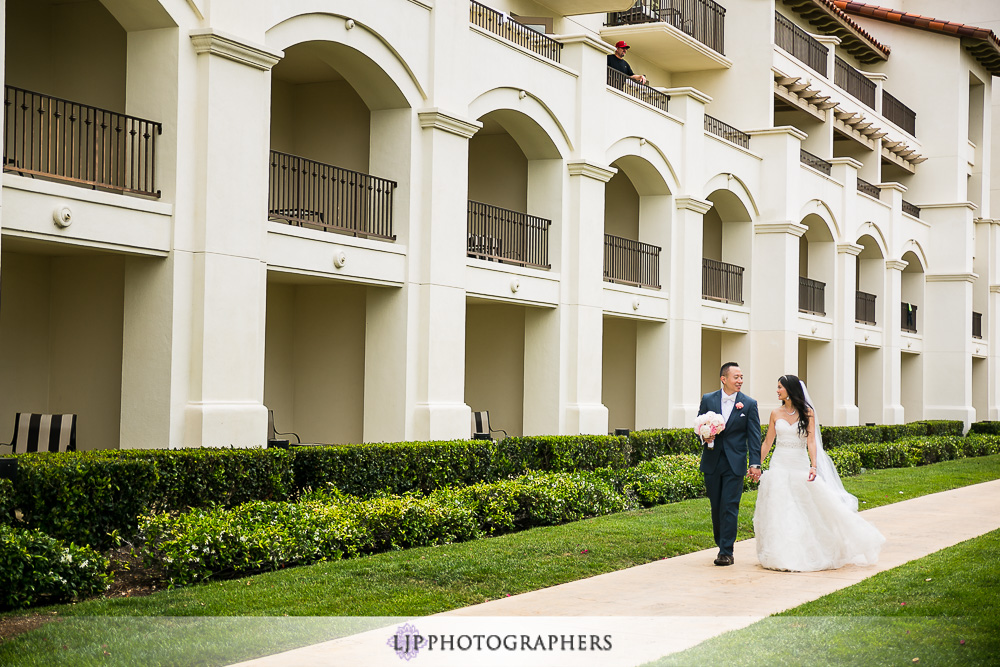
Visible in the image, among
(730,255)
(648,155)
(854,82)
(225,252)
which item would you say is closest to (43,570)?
(225,252)

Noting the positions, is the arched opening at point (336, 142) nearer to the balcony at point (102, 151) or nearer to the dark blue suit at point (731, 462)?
the balcony at point (102, 151)

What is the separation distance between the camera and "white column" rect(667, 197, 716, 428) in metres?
24.7

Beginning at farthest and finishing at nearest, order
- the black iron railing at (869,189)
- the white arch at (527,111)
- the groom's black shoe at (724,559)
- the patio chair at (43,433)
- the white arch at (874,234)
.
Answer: the black iron railing at (869,189) < the white arch at (874,234) < the white arch at (527,111) < the patio chair at (43,433) < the groom's black shoe at (724,559)

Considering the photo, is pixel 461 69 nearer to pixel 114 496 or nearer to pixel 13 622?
pixel 114 496

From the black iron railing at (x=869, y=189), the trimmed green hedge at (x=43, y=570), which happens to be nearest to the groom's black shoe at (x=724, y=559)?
the trimmed green hedge at (x=43, y=570)

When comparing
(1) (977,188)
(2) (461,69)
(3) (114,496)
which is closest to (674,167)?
(2) (461,69)

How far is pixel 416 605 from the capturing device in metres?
8.58

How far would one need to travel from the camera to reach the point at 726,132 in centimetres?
2808

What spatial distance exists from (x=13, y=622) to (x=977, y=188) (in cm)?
4212

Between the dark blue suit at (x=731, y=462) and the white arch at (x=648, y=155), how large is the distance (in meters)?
12.0

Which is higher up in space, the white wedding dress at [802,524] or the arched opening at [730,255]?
the arched opening at [730,255]

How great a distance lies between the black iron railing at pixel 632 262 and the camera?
77.9 ft

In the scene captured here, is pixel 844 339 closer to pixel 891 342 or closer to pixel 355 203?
A: pixel 891 342

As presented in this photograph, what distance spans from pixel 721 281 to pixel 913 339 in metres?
14.1
